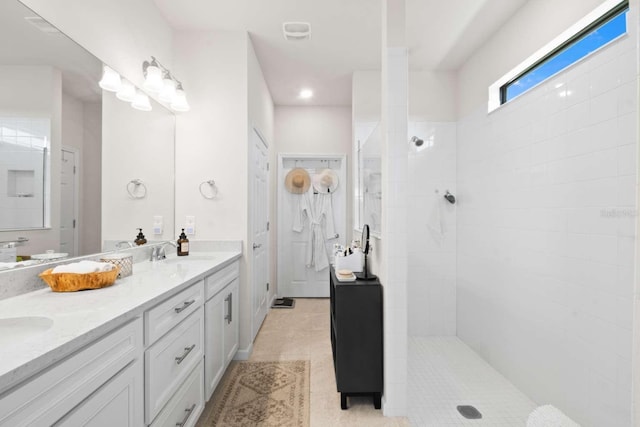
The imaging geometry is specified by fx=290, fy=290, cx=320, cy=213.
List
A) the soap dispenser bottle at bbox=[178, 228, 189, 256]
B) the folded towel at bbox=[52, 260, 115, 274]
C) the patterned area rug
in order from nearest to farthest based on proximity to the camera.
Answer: the folded towel at bbox=[52, 260, 115, 274]
the patterned area rug
the soap dispenser bottle at bbox=[178, 228, 189, 256]

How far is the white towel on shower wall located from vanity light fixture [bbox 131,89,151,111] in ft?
8.52

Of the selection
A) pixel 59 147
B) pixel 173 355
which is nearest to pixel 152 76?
pixel 59 147

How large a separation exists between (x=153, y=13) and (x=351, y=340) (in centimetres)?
273

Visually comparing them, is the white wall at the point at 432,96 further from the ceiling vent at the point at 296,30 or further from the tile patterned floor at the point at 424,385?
the tile patterned floor at the point at 424,385

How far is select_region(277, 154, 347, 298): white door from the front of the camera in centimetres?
407

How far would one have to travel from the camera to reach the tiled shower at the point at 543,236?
1.37 metres

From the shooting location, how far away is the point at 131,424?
3.29 ft

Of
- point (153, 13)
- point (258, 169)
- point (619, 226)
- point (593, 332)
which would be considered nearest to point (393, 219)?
point (619, 226)

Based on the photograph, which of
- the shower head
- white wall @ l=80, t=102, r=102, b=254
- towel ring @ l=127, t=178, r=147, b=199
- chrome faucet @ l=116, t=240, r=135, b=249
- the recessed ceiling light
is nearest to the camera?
white wall @ l=80, t=102, r=102, b=254

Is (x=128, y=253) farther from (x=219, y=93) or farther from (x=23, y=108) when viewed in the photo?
(x=219, y=93)

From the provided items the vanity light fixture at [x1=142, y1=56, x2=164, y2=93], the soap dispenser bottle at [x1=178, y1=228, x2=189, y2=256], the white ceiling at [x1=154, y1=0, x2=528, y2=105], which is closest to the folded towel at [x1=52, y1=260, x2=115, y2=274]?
the soap dispenser bottle at [x1=178, y1=228, x2=189, y2=256]

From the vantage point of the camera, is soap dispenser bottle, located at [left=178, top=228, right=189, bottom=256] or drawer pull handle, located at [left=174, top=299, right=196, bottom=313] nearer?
drawer pull handle, located at [left=174, top=299, right=196, bottom=313]

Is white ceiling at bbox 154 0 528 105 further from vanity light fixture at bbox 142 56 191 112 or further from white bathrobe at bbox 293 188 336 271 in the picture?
white bathrobe at bbox 293 188 336 271

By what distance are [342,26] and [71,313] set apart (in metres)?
2.57
